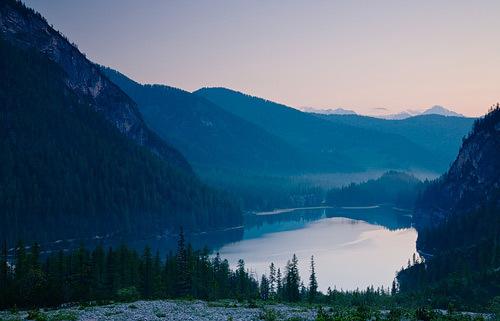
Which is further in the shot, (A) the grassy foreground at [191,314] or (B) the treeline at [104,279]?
(B) the treeline at [104,279]

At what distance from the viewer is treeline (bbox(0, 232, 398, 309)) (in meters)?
66.5

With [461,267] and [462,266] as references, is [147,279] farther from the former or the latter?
[461,267]

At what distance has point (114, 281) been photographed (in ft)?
299

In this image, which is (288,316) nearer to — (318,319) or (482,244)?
(318,319)

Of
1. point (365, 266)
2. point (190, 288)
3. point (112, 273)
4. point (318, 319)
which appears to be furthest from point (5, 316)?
point (365, 266)

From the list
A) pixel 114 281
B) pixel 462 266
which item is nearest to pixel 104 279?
pixel 114 281

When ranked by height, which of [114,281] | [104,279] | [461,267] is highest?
[104,279]

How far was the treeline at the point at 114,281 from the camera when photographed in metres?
66.5

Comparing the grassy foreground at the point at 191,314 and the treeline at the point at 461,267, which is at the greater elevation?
the grassy foreground at the point at 191,314

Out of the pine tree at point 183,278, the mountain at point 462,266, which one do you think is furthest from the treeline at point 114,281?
the mountain at point 462,266

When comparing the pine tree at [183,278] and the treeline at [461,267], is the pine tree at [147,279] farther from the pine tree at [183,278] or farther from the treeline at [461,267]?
the treeline at [461,267]

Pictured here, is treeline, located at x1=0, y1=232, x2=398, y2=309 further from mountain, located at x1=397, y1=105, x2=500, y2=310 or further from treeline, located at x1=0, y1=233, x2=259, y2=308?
mountain, located at x1=397, y1=105, x2=500, y2=310

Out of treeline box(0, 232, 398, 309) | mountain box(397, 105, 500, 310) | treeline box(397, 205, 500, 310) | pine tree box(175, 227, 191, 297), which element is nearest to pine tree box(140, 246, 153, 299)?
treeline box(0, 232, 398, 309)

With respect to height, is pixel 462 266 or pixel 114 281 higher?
pixel 114 281
